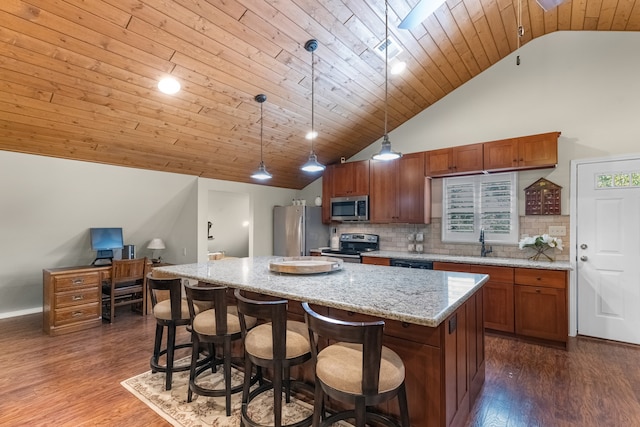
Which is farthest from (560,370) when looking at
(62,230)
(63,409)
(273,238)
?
(62,230)

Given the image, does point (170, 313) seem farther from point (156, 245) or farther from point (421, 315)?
point (156, 245)

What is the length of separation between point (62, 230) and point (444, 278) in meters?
4.95

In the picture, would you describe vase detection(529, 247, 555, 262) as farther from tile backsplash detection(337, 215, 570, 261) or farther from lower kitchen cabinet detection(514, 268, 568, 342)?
lower kitchen cabinet detection(514, 268, 568, 342)

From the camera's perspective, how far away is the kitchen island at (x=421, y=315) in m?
1.61

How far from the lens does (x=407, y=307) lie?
1.57 metres

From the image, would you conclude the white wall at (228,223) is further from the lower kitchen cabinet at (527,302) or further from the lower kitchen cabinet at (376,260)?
the lower kitchen cabinet at (527,302)

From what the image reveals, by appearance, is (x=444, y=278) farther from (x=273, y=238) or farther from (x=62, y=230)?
(x=62, y=230)

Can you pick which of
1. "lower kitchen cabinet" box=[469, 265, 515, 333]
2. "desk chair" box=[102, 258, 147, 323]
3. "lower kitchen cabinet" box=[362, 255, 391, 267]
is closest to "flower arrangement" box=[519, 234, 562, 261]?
"lower kitchen cabinet" box=[469, 265, 515, 333]

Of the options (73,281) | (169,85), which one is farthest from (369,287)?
(73,281)

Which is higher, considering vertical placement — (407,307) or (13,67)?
(13,67)

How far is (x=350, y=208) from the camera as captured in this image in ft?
17.3

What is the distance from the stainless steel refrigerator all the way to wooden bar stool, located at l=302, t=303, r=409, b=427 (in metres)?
3.92

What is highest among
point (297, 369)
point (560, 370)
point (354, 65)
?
point (354, 65)

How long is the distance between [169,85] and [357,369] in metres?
3.10
